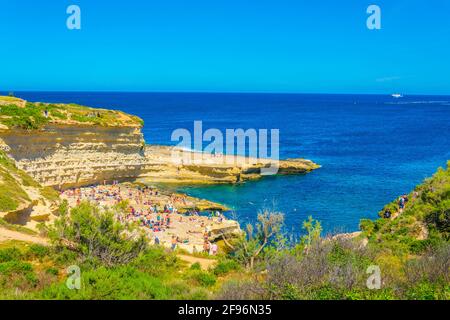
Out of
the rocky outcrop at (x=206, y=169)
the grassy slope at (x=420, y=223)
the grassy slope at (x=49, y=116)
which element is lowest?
the rocky outcrop at (x=206, y=169)

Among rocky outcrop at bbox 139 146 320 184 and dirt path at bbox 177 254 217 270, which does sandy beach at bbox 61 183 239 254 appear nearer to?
rocky outcrop at bbox 139 146 320 184

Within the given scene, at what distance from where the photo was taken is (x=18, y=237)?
51.1 ft

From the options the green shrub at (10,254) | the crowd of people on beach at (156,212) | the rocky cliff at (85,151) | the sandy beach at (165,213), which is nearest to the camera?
the green shrub at (10,254)

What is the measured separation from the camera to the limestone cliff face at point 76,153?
32.1 meters

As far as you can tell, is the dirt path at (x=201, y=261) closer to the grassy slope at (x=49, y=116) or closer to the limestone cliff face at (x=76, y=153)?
the limestone cliff face at (x=76, y=153)

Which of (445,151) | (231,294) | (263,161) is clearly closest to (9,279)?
(231,294)

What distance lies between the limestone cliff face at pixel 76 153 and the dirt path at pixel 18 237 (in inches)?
629

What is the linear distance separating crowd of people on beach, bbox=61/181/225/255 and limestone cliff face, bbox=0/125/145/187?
1252mm

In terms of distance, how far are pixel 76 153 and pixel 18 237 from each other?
21229 millimetres

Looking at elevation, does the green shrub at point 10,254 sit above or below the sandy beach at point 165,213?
above

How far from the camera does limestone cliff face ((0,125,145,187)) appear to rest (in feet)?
105

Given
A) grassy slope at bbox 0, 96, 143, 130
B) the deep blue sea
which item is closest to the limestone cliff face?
grassy slope at bbox 0, 96, 143, 130

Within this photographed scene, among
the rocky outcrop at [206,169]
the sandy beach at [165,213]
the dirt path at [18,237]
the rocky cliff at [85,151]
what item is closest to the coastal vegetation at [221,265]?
the dirt path at [18,237]
